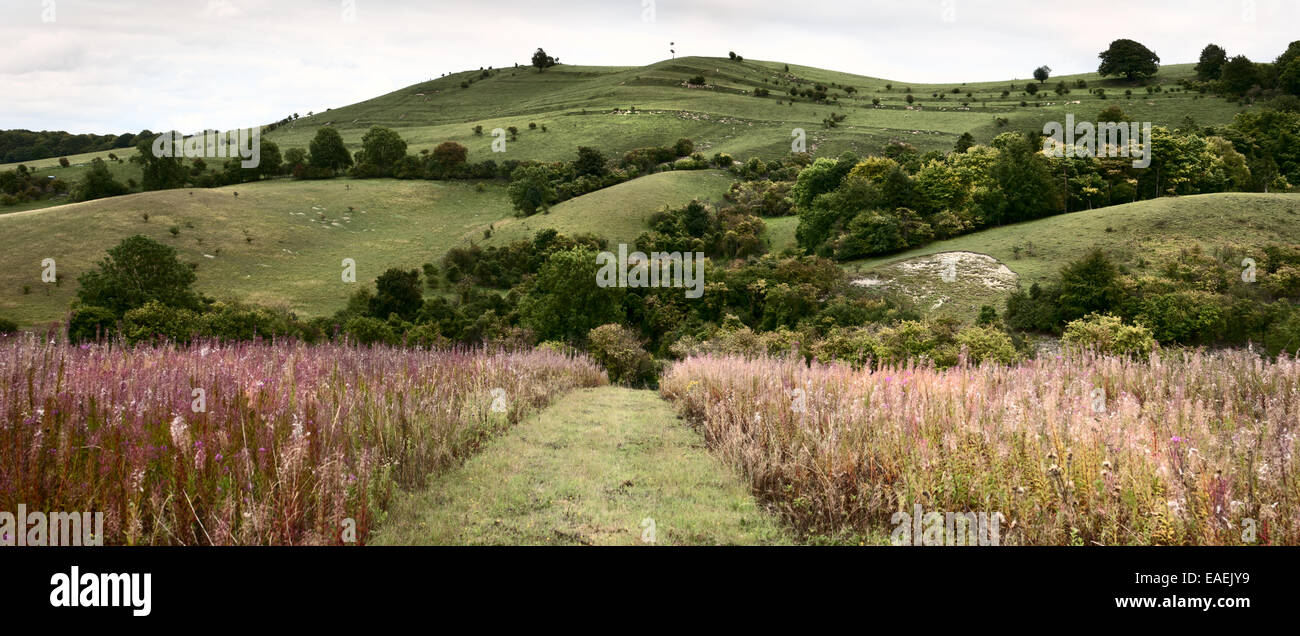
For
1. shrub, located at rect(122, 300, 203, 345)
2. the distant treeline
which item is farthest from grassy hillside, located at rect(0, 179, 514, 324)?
the distant treeline

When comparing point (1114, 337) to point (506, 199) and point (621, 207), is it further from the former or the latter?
point (506, 199)

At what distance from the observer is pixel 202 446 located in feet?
17.2

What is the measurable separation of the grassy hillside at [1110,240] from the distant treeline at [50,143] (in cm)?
15176

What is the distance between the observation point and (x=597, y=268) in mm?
42875

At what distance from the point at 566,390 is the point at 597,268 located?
23451 millimetres

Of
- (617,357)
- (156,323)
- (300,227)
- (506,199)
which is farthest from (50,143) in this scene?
(617,357)

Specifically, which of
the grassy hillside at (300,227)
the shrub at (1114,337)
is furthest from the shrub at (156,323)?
the grassy hillside at (300,227)

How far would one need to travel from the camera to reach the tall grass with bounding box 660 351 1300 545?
5145 millimetres

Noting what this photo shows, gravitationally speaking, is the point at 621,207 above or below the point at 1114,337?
above

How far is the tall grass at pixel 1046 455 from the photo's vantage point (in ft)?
16.9

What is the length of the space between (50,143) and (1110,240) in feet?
573

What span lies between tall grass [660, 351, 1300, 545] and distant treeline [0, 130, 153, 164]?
164m
